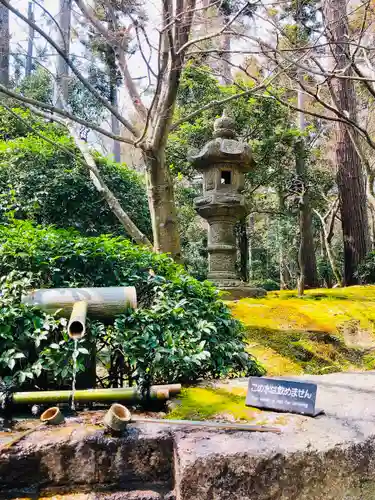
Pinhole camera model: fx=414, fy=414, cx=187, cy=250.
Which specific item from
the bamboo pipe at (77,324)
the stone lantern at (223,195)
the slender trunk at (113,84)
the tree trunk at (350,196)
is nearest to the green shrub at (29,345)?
the bamboo pipe at (77,324)

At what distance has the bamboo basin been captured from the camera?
2320 mm

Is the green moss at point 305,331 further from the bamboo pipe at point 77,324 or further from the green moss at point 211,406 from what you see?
the bamboo pipe at point 77,324

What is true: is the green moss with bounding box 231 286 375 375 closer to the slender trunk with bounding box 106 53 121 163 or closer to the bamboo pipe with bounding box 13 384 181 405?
the bamboo pipe with bounding box 13 384 181 405

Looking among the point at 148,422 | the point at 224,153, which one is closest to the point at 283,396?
the point at 148,422

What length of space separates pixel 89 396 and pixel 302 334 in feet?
9.50

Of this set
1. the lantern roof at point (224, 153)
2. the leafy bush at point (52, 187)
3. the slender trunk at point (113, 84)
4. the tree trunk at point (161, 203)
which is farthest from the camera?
the slender trunk at point (113, 84)

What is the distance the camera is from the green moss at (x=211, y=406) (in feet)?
6.32

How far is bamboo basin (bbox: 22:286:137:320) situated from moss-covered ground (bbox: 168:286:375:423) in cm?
62

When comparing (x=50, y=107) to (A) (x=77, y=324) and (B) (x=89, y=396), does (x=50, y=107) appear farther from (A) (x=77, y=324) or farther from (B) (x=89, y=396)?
(B) (x=89, y=396)

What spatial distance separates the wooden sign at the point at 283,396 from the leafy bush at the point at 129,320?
42cm

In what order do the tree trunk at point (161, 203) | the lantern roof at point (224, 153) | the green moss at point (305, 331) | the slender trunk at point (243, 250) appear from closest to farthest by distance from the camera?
the green moss at point (305, 331)
the tree trunk at point (161, 203)
the lantern roof at point (224, 153)
the slender trunk at point (243, 250)

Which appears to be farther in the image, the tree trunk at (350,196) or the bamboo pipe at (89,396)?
the tree trunk at (350,196)

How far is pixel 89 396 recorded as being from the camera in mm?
2012

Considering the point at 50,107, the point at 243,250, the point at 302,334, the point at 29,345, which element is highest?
the point at 50,107
